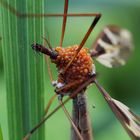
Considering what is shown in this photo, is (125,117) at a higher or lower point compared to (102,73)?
lower

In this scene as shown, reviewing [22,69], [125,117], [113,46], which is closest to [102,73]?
[125,117]

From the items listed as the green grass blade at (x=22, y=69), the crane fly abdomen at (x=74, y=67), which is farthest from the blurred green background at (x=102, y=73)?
the green grass blade at (x=22, y=69)

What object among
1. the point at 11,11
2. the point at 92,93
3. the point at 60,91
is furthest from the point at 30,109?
the point at 92,93

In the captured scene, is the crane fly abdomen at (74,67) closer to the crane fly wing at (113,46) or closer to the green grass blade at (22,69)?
the crane fly wing at (113,46)

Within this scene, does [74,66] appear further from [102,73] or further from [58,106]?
[102,73]

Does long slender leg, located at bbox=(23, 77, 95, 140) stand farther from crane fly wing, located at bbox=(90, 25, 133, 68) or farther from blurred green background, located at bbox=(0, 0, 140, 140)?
blurred green background, located at bbox=(0, 0, 140, 140)

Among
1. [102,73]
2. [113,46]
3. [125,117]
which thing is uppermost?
[102,73]
